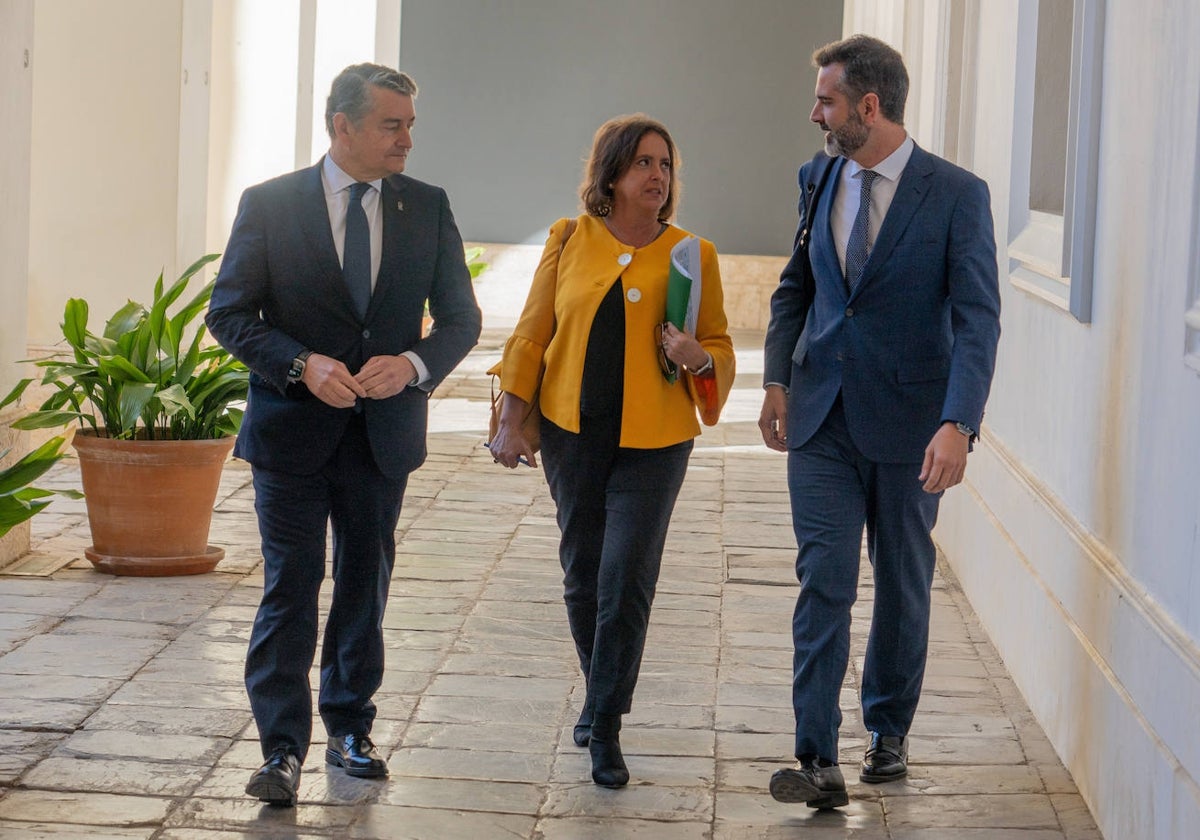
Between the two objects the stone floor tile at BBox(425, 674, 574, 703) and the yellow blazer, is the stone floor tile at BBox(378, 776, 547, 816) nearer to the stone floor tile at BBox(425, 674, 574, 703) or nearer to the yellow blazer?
the stone floor tile at BBox(425, 674, 574, 703)

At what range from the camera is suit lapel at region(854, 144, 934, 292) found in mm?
3834

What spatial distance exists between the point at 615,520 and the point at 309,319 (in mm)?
870

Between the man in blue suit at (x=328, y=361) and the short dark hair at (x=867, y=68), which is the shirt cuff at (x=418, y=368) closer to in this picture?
the man in blue suit at (x=328, y=361)

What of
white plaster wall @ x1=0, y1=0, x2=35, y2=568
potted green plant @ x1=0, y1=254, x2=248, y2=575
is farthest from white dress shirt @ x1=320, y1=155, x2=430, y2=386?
white plaster wall @ x1=0, y1=0, x2=35, y2=568

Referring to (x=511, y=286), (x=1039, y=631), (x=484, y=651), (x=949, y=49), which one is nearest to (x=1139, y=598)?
(x=1039, y=631)

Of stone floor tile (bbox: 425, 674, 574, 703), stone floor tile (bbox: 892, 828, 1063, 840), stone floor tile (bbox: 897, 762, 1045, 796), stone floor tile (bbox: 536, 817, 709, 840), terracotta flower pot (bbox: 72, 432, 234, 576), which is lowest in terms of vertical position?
stone floor tile (bbox: 425, 674, 574, 703)

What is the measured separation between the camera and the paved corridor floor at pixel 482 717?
12.3 feet

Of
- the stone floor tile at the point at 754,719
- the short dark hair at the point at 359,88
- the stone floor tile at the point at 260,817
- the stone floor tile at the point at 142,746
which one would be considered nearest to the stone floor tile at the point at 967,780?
the stone floor tile at the point at 754,719

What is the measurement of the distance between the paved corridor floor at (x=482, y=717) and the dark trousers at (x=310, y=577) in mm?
233

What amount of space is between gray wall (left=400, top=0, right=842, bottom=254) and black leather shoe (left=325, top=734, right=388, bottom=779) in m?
14.4

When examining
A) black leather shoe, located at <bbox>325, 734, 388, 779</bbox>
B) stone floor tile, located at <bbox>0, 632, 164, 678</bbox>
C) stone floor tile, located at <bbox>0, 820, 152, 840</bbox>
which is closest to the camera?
stone floor tile, located at <bbox>0, 820, 152, 840</bbox>

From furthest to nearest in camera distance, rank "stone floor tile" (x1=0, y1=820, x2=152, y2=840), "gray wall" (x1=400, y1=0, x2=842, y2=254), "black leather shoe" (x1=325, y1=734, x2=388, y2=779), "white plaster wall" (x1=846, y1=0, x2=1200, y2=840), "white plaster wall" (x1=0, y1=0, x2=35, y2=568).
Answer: "gray wall" (x1=400, y1=0, x2=842, y2=254) < "white plaster wall" (x1=0, y1=0, x2=35, y2=568) < "black leather shoe" (x1=325, y1=734, x2=388, y2=779) < "stone floor tile" (x1=0, y1=820, x2=152, y2=840) < "white plaster wall" (x1=846, y1=0, x2=1200, y2=840)

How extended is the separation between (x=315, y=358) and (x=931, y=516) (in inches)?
60.6

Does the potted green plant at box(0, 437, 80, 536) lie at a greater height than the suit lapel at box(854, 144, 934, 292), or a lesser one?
lesser
